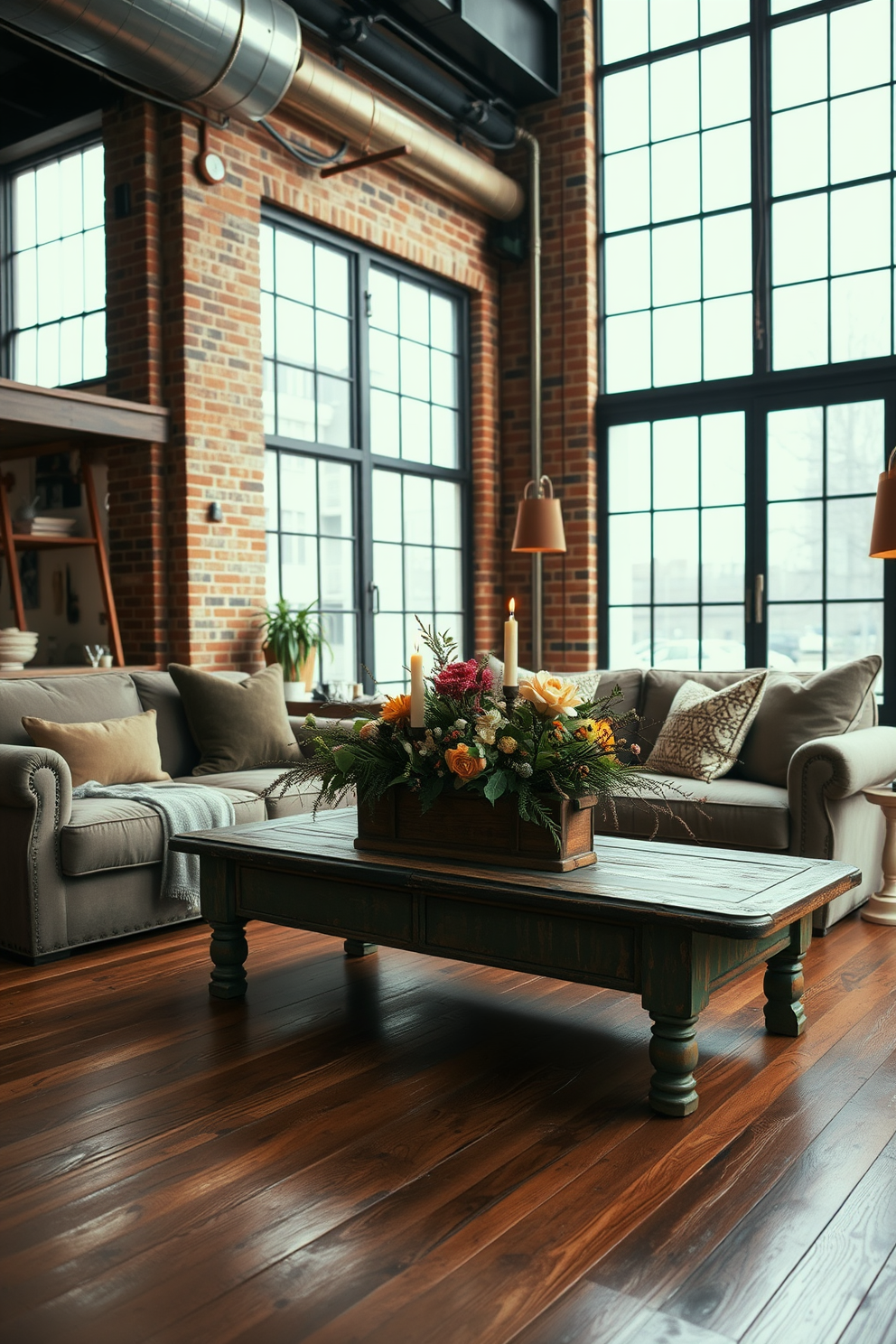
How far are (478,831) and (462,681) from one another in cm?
36

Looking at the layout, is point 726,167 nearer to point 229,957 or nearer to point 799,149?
point 799,149

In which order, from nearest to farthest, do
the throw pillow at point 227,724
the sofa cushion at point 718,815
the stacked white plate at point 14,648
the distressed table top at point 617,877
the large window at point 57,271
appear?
the distressed table top at point 617,877, the sofa cushion at point 718,815, the throw pillow at point 227,724, the stacked white plate at point 14,648, the large window at point 57,271

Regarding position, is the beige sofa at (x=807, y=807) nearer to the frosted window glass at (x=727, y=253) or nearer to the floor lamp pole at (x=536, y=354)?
the floor lamp pole at (x=536, y=354)

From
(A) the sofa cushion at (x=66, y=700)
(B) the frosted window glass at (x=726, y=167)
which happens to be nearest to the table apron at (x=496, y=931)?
(A) the sofa cushion at (x=66, y=700)

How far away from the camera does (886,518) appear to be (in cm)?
382

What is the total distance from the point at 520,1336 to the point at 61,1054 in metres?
1.49

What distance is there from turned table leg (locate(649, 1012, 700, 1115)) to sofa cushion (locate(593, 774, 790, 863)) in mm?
1416

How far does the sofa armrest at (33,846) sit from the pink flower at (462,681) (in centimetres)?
138

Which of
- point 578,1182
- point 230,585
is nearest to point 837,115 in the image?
point 230,585

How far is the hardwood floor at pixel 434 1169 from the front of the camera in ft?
5.52

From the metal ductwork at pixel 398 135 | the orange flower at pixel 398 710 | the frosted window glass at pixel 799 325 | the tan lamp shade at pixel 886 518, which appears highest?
the metal ductwork at pixel 398 135

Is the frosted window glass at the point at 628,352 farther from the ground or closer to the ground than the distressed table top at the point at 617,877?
farther from the ground

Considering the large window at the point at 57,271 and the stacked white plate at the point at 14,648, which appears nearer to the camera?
the stacked white plate at the point at 14,648

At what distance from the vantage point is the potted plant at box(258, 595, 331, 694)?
551 cm
